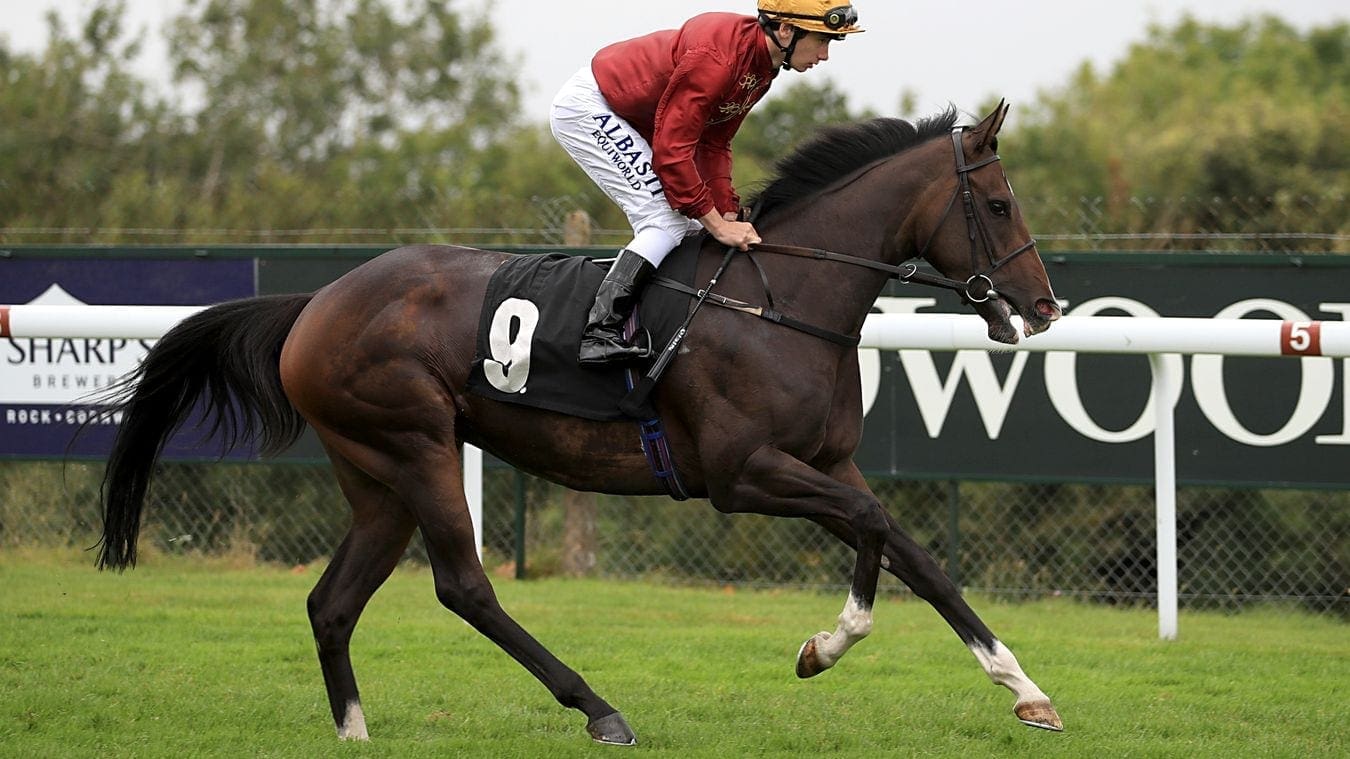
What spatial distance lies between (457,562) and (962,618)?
63.0 inches

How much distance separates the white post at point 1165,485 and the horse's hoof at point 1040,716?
2211 mm

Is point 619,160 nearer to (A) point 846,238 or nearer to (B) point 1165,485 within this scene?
(A) point 846,238

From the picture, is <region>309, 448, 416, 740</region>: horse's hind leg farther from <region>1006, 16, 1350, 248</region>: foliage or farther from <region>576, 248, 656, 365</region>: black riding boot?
<region>1006, 16, 1350, 248</region>: foliage

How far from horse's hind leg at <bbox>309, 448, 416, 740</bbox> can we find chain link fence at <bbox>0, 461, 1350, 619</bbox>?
3071 mm

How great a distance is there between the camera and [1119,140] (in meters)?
23.2

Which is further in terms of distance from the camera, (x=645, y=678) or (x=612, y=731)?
(x=645, y=678)

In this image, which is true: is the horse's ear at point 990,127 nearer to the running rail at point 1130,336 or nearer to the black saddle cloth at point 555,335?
the black saddle cloth at point 555,335

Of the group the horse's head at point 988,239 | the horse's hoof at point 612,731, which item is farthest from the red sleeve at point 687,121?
the horse's hoof at point 612,731

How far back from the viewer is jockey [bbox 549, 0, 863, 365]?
15.4 feet

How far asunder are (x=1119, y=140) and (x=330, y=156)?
12.1 metres

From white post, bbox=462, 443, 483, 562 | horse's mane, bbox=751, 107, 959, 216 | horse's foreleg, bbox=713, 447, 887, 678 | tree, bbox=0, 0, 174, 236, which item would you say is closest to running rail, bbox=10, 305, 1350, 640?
white post, bbox=462, 443, 483, 562

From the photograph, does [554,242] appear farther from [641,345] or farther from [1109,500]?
[641,345]

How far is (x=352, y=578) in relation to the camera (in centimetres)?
506

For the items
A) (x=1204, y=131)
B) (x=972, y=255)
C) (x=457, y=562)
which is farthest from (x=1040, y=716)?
(x=1204, y=131)
